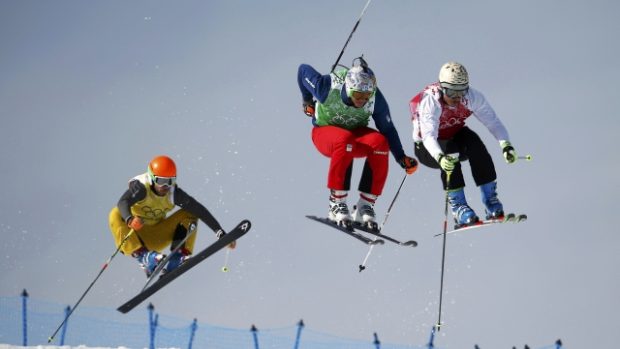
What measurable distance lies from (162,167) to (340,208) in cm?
222

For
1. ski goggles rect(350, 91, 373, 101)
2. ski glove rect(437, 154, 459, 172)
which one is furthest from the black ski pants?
ski goggles rect(350, 91, 373, 101)

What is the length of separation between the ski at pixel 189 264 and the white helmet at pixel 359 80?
2.09 metres

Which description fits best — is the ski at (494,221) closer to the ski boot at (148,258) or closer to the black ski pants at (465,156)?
the black ski pants at (465,156)

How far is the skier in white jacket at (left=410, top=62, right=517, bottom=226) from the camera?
40.7 ft

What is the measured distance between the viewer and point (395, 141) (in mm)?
12984

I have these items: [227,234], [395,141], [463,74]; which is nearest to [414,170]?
[395,141]

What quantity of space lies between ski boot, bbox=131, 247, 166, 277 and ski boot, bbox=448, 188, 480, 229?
11.8 feet

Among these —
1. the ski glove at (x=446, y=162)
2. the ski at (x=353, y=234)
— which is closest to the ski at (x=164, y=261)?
the ski at (x=353, y=234)

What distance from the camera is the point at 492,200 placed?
1261 cm

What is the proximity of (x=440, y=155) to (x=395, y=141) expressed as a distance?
2.82 feet

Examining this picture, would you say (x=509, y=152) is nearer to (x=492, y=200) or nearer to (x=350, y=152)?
(x=492, y=200)

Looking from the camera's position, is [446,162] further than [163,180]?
No

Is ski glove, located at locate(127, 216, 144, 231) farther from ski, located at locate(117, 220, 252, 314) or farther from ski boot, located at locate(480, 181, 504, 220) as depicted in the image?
ski boot, located at locate(480, 181, 504, 220)

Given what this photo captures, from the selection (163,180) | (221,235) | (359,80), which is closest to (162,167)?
(163,180)
